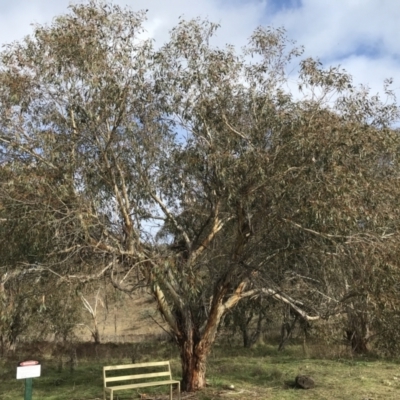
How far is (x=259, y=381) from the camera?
10219mm

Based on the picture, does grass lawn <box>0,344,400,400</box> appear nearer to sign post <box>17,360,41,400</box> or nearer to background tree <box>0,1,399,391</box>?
background tree <box>0,1,399,391</box>

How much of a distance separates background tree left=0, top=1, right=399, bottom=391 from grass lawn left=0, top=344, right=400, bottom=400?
3.63 feet

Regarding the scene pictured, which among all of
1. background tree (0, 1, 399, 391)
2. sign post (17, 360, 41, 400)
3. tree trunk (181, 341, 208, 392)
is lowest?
tree trunk (181, 341, 208, 392)

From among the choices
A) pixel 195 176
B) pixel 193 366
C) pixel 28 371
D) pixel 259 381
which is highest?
pixel 195 176

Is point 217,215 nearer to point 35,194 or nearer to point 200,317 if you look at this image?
point 200,317

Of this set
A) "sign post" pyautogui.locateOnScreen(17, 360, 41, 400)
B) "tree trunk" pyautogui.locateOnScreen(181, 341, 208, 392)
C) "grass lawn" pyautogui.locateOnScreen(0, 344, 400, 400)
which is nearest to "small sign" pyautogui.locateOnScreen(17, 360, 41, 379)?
"sign post" pyautogui.locateOnScreen(17, 360, 41, 400)

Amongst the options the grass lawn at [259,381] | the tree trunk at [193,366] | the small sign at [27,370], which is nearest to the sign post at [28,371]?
the small sign at [27,370]

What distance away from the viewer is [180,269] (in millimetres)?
8148

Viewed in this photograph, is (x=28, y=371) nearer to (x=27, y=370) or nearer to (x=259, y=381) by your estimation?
(x=27, y=370)

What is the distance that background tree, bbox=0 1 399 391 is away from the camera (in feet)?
24.2

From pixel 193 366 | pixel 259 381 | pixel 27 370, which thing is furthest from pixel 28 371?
pixel 259 381

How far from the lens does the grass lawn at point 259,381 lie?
8828mm

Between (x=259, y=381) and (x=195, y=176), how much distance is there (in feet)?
14.4

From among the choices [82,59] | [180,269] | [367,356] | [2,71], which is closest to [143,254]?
[180,269]
